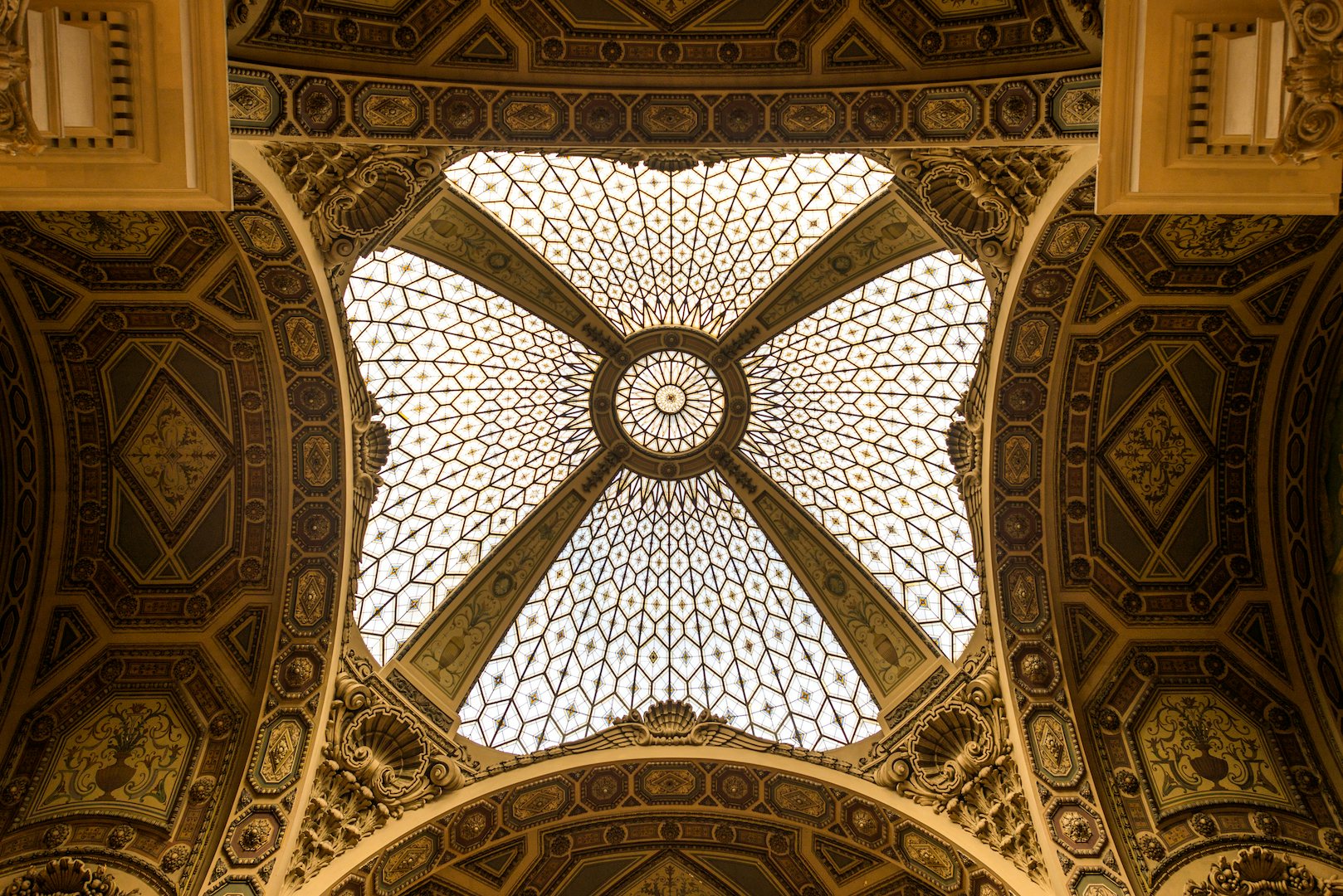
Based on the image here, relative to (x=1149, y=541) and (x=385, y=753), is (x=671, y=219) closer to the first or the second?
(x=1149, y=541)

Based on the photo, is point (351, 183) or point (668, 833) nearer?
point (351, 183)

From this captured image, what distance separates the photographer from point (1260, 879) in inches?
526

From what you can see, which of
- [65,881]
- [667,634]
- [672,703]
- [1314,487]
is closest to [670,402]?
[667,634]

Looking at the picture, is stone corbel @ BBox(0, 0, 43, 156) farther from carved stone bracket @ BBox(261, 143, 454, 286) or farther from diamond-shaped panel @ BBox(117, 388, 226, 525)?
diamond-shaped panel @ BBox(117, 388, 226, 525)

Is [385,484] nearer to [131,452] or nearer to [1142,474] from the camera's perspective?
[131,452]

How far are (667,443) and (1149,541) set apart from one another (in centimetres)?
831

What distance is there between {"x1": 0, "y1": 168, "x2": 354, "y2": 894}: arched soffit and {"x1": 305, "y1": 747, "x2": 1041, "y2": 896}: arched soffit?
2909mm

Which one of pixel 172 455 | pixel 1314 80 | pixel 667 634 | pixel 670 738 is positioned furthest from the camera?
pixel 667 634

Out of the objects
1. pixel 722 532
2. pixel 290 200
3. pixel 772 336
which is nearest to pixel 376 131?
pixel 290 200

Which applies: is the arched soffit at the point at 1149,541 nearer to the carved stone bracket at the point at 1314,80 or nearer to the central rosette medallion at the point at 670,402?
the central rosette medallion at the point at 670,402

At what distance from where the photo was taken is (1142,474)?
1642 cm

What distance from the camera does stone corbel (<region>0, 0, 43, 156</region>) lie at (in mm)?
7273

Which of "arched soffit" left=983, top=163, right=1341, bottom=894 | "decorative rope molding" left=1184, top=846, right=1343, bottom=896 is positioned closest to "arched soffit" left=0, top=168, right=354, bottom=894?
"arched soffit" left=983, top=163, right=1341, bottom=894

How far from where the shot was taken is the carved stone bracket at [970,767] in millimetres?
15094
